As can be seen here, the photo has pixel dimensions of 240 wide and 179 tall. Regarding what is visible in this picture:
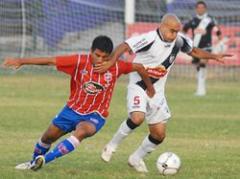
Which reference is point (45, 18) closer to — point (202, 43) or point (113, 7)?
point (113, 7)

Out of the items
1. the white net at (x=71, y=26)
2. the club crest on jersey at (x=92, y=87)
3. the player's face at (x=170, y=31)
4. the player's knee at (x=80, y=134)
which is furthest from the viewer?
the white net at (x=71, y=26)

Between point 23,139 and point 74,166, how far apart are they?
331 cm

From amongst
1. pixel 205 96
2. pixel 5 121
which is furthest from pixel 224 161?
pixel 205 96

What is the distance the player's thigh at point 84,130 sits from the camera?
998cm

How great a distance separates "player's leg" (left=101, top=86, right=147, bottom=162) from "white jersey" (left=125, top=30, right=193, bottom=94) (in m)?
0.12

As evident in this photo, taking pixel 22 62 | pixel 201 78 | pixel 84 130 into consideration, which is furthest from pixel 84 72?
pixel 201 78

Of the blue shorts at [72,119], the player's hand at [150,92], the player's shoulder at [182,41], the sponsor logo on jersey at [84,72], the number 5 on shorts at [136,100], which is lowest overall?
the blue shorts at [72,119]

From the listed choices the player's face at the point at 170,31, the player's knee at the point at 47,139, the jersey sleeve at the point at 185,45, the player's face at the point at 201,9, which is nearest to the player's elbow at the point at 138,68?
the player's face at the point at 170,31

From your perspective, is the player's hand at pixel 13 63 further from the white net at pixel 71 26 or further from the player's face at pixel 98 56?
the white net at pixel 71 26

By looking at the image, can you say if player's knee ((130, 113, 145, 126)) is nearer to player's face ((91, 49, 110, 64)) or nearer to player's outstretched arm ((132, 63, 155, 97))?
player's outstretched arm ((132, 63, 155, 97))

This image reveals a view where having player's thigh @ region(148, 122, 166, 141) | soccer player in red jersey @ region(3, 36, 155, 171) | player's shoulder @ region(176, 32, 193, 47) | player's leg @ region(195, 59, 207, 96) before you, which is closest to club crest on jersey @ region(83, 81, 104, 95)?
soccer player in red jersey @ region(3, 36, 155, 171)

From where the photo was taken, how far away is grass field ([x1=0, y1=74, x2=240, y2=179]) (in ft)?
34.6

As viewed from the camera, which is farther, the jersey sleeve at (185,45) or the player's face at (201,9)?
the player's face at (201,9)

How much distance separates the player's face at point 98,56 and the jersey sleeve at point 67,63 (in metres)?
0.20
